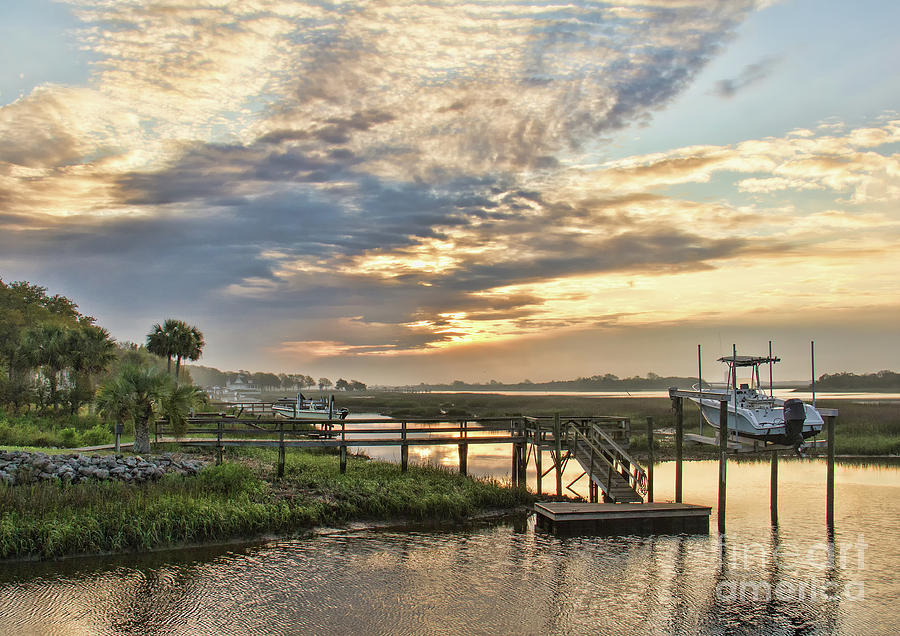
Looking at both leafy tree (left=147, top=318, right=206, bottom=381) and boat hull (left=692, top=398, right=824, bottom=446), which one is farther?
leafy tree (left=147, top=318, right=206, bottom=381)

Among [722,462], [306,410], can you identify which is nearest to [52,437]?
[306,410]

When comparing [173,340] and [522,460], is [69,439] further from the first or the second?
[173,340]

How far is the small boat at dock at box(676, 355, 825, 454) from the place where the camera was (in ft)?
84.5

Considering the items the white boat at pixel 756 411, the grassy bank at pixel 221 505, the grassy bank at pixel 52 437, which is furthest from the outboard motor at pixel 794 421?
the grassy bank at pixel 52 437

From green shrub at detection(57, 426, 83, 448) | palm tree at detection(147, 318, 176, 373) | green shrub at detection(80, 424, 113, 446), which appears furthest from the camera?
palm tree at detection(147, 318, 176, 373)

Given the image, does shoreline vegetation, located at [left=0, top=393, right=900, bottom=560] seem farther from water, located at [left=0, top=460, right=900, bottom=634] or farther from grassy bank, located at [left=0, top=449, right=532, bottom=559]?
water, located at [left=0, top=460, right=900, bottom=634]

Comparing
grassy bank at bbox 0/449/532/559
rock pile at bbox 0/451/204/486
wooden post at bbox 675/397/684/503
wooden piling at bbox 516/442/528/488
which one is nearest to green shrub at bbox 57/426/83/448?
rock pile at bbox 0/451/204/486

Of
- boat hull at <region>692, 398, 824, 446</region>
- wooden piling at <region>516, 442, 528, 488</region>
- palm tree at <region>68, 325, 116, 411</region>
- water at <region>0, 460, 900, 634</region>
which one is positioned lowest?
water at <region>0, 460, 900, 634</region>

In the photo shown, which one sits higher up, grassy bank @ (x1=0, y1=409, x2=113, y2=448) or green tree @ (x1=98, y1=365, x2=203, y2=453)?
green tree @ (x1=98, y1=365, x2=203, y2=453)

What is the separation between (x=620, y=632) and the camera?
39.6 ft

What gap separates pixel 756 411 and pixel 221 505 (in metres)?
20.1

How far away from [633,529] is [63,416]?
128ft

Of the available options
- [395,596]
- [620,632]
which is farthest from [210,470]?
[620,632]

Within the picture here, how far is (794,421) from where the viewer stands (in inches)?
975
